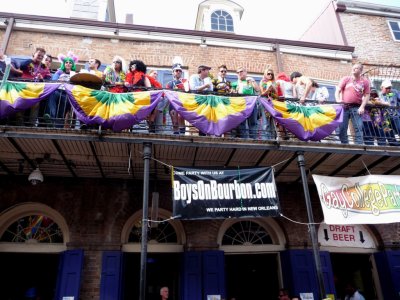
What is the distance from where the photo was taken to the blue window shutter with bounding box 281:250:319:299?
25.5 feet

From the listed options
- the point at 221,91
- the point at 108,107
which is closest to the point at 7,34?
the point at 108,107

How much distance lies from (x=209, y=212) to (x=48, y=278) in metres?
4.65

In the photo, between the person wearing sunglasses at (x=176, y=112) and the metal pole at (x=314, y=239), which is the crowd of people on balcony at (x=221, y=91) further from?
the metal pole at (x=314, y=239)

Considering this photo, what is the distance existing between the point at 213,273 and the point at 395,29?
11.3 metres

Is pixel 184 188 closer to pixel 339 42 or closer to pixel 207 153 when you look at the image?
pixel 207 153

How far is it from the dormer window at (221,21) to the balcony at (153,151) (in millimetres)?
5475

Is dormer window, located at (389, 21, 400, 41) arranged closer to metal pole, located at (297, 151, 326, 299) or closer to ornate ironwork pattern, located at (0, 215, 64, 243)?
metal pole, located at (297, 151, 326, 299)

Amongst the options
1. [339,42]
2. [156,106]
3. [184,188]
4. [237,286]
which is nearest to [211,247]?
[237,286]

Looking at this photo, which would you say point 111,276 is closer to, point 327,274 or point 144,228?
point 144,228

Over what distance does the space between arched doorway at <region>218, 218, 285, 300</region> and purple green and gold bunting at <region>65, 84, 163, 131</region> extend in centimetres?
370

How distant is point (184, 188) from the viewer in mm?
6379

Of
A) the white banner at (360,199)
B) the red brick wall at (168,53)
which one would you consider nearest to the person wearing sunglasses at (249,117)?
the white banner at (360,199)

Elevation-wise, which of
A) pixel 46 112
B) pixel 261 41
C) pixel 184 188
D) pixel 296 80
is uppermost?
pixel 261 41

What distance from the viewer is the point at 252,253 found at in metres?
8.43
